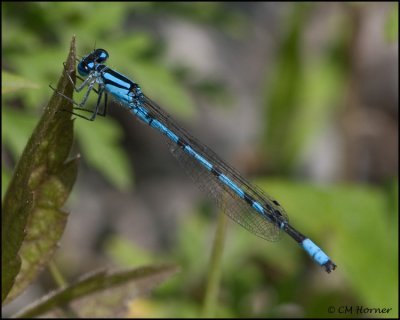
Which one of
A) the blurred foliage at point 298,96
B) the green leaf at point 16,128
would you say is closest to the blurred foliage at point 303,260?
the green leaf at point 16,128

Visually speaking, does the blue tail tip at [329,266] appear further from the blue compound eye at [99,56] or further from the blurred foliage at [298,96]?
the blurred foliage at [298,96]

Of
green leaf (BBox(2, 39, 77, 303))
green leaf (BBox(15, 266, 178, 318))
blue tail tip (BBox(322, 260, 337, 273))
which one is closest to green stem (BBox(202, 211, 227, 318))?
green leaf (BBox(15, 266, 178, 318))

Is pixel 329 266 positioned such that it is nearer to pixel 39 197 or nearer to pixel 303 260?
pixel 39 197

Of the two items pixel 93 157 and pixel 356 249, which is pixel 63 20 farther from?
pixel 356 249

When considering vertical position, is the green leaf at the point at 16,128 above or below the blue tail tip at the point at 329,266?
above

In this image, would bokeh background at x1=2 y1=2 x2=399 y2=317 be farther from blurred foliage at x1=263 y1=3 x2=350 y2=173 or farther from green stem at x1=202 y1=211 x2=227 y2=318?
green stem at x1=202 y1=211 x2=227 y2=318

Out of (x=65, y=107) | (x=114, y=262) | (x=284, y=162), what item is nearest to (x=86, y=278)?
(x=65, y=107)
